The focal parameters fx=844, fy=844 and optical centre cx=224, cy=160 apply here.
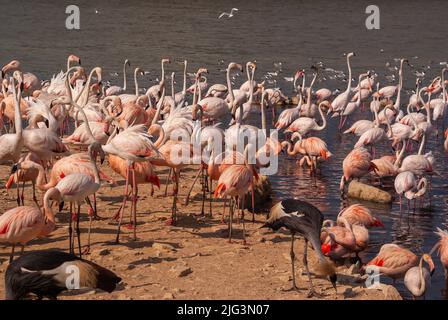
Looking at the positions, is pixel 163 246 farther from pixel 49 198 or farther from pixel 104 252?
pixel 49 198

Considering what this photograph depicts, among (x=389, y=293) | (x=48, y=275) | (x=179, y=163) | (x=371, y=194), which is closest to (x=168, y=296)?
(x=48, y=275)

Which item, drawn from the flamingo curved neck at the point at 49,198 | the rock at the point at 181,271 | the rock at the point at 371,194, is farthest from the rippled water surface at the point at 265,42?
the flamingo curved neck at the point at 49,198

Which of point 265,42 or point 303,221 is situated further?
point 265,42

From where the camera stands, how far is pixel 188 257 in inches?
368

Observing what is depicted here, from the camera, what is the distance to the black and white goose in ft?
22.8

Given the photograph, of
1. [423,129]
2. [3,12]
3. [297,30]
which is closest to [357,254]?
[423,129]

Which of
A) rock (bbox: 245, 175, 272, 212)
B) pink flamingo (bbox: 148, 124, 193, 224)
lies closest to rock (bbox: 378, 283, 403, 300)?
pink flamingo (bbox: 148, 124, 193, 224)

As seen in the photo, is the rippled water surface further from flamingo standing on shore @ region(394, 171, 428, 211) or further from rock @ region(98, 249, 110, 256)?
rock @ region(98, 249, 110, 256)

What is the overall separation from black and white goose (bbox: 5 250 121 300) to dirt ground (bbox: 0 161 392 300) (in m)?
0.76

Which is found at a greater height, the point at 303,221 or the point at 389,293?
the point at 303,221

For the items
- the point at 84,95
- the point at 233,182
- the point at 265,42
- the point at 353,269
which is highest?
the point at 265,42

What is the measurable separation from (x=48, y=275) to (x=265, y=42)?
26892 millimetres

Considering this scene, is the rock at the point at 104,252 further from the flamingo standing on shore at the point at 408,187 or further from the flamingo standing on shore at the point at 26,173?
the flamingo standing on shore at the point at 408,187

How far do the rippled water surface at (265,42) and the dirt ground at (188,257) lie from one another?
2.25m
